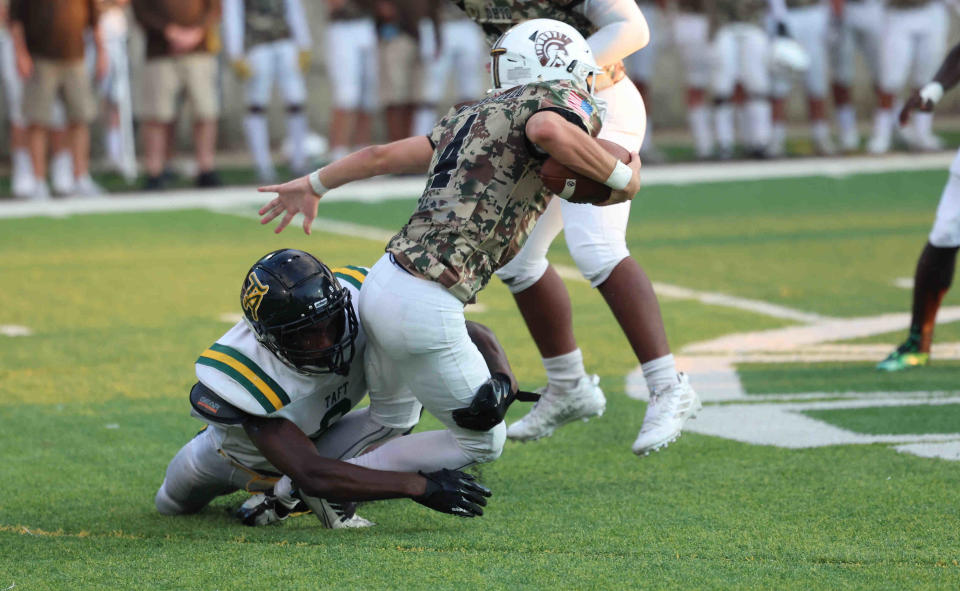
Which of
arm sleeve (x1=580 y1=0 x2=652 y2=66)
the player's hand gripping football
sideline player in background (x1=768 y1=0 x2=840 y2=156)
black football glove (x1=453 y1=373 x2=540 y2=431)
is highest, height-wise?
arm sleeve (x1=580 y1=0 x2=652 y2=66)

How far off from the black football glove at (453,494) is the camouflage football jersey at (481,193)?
0.45m

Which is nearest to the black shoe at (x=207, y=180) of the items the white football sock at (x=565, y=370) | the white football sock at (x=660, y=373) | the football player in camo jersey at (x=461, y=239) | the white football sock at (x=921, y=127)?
the white football sock at (x=921, y=127)

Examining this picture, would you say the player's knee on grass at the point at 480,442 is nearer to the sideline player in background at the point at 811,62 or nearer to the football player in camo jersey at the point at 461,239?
the football player in camo jersey at the point at 461,239

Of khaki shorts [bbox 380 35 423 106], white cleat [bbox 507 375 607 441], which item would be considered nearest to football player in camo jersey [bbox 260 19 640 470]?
white cleat [bbox 507 375 607 441]

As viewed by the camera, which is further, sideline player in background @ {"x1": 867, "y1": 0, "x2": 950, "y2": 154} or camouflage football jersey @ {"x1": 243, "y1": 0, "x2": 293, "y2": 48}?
sideline player in background @ {"x1": 867, "y1": 0, "x2": 950, "y2": 154}

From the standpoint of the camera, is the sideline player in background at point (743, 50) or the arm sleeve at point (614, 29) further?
the sideline player in background at point (743, 50)

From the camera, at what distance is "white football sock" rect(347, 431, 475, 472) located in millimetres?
3617

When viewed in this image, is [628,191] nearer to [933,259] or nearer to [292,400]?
[292,400]

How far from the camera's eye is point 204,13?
38.3ft

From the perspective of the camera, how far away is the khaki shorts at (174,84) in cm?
1177

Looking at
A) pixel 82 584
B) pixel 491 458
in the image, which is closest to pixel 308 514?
pixel 491 458

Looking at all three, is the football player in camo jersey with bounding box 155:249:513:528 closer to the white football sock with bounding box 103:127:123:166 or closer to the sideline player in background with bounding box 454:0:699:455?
the sideline player in background with bounding box 454:0:699:455

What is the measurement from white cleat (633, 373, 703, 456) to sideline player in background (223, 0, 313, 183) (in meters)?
8.58

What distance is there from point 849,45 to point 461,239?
1136 centimetres
